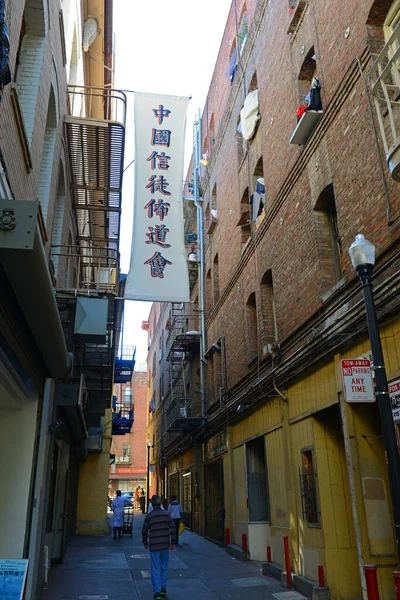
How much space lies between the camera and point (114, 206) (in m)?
13.5

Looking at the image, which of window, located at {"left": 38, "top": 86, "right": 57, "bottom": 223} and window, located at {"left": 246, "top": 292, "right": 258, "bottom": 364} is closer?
window, located at {"left": 38, "top": 86, "right": 57, "bottom": 223}

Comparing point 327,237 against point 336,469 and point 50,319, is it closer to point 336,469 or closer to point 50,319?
point 336,469

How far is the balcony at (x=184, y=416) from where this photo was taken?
69.9 feet

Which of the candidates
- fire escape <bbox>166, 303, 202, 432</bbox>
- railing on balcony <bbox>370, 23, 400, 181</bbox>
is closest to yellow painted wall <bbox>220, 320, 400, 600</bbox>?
railing on balcony <bbox>370, 23, 400, 181</bbox>

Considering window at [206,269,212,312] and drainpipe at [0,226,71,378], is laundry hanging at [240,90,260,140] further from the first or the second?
drainpipe at [0,226,71,378]

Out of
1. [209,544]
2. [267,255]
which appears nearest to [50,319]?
[267,255]

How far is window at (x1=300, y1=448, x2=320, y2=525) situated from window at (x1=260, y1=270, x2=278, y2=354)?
3.56 meters

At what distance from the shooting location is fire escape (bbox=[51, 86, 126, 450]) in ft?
31.4

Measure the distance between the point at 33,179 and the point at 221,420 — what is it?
1206 cm

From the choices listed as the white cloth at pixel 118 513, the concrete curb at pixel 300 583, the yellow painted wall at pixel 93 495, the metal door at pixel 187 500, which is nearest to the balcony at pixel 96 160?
the concrete curb at pixel 300 583

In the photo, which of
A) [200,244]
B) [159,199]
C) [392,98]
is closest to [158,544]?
[159,199]

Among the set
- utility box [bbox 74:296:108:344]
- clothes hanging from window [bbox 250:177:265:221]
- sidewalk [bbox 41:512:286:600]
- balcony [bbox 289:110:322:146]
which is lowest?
sidewalk [bbox 41:512:286:600]

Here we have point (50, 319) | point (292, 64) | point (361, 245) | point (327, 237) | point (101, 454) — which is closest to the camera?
point (361, 245)

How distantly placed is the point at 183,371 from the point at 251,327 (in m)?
10.4
